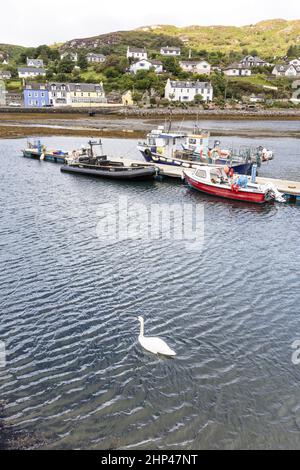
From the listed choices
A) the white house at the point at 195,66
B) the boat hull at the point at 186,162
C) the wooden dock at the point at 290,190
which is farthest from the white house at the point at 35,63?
the wooden dock at the point at 290,190

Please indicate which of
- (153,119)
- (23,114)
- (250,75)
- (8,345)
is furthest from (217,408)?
(250,75)

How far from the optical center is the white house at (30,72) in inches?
5532

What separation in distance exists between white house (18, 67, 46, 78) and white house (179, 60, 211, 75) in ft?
168

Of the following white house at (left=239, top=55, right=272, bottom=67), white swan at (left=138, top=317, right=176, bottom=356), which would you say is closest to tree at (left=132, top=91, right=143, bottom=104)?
white house at (left=239, top=55, right=272, bottom=67)

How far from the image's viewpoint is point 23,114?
336 feet

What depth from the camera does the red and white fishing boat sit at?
30.1 metres

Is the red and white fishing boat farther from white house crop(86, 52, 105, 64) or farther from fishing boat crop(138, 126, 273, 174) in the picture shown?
white house crop(86, 52, 105, 64)

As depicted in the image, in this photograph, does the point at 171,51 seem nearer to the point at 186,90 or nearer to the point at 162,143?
the point at 186,90

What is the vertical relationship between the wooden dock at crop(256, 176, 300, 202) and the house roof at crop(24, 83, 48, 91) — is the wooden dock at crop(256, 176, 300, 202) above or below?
below

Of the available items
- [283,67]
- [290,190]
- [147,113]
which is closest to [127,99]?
[147,113]

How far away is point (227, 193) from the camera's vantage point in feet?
103

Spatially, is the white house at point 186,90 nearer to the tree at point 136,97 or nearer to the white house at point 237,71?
the tree at point 136,97

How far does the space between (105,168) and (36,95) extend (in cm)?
9002

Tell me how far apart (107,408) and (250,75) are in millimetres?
163242
